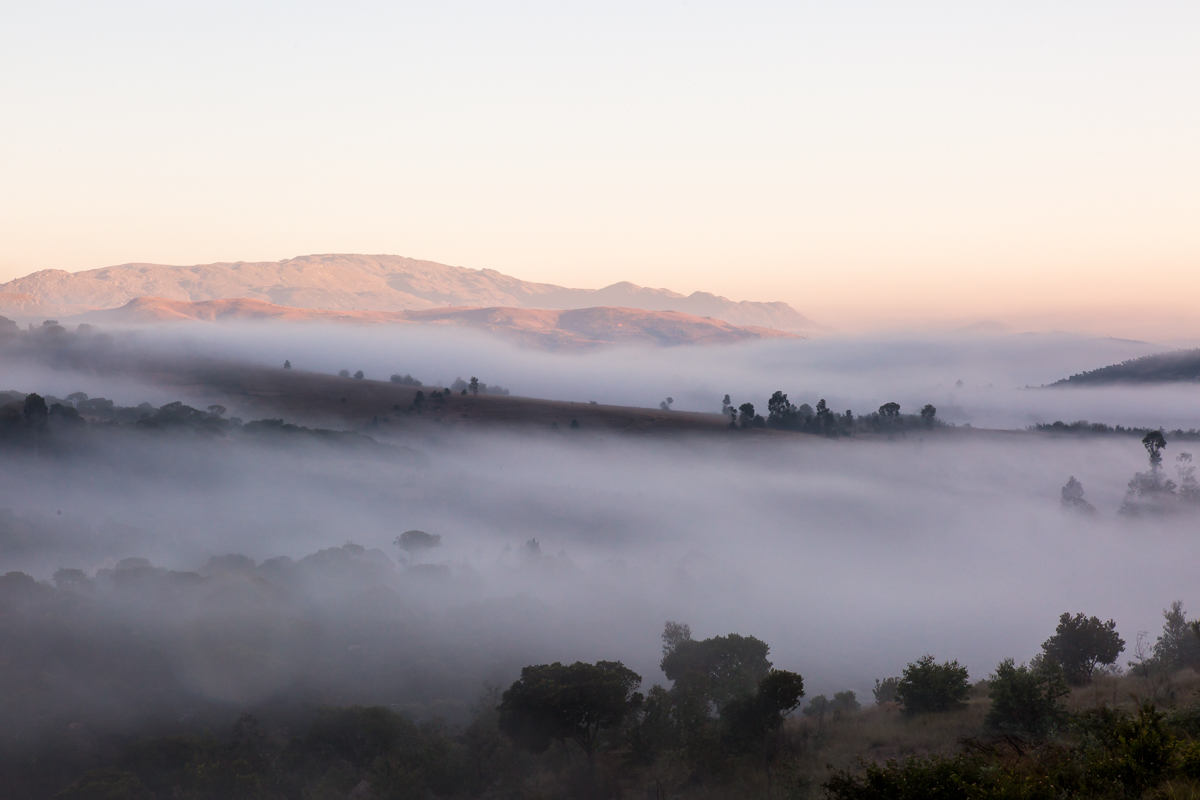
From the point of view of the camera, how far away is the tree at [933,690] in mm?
50062

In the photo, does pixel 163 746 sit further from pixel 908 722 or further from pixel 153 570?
pixel 153 570

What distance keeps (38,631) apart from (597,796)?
108 meters

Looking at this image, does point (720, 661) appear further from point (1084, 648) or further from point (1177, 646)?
point (1177, 646)

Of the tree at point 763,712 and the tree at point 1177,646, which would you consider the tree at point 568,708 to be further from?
the tree at point 1177,646

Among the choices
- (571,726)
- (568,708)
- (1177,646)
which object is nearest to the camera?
(568,708)

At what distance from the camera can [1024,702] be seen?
41.1 m

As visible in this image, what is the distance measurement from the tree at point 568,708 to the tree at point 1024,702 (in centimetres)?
2984

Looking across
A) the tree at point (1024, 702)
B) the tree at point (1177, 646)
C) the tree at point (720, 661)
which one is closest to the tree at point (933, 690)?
the tree at point (1024, 702)

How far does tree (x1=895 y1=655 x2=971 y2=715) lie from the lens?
1971 inches

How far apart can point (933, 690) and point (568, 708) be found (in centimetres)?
2863

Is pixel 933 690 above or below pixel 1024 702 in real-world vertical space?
below

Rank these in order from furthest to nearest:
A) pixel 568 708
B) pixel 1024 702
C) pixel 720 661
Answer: pixel 720 661
pixel 568 708
pixel 1024 702

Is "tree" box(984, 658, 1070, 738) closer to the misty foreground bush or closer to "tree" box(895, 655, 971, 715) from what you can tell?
the misty foreground bush

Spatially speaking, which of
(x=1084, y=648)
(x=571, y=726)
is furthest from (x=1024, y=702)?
(x=571, y=726)
